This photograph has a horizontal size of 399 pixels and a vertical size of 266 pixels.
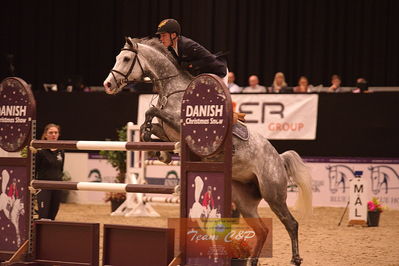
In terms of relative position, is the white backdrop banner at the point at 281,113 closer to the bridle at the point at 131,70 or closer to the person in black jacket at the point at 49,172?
the person in black jacket at the point at 49,172

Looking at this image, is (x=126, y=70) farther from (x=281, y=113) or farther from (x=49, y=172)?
(x=281, y=113)

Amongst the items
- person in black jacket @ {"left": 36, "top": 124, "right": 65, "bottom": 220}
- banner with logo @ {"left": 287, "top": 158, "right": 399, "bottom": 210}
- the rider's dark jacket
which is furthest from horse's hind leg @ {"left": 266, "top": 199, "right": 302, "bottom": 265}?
banner with logo @ {"left": 287, "top": 158, "right": 399, "bottom": 210}

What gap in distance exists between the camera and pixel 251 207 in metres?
5.61

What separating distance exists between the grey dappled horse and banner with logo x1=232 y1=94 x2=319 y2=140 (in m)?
5.05

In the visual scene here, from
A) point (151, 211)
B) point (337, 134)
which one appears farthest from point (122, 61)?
point (337, 134)

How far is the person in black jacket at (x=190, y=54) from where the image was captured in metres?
5.31

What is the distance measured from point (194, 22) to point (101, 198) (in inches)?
178

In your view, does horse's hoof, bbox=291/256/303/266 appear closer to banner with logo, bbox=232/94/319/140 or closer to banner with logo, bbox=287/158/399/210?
banner with logo, bbox=287/158/399/210

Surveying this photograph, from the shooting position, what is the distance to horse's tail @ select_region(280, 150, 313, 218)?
5809 mm

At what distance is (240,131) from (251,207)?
0.71 meters

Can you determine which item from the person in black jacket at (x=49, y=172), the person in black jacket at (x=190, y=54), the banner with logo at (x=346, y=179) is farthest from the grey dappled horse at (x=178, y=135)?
the banner with logo at (x=346, y=179)

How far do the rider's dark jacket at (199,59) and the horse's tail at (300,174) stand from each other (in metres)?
0.97

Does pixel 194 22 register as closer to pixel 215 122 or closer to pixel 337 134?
pixel 337 134

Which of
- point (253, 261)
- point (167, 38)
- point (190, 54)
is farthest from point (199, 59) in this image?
point (253, 261)
